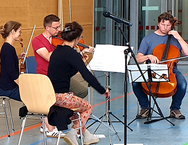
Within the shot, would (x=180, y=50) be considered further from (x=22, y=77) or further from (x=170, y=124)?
(x=22, y=77)

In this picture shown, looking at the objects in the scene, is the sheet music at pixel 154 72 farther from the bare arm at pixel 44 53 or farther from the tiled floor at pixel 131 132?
the bare arm at pixel 44 53

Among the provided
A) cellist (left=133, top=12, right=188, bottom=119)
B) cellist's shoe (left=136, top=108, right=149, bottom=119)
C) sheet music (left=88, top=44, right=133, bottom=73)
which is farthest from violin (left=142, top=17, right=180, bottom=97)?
sheet music (left=88, top=44, right=133, bottom=73)

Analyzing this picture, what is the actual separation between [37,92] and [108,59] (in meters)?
0.94

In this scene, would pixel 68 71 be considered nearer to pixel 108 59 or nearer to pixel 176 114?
pixel 108 59

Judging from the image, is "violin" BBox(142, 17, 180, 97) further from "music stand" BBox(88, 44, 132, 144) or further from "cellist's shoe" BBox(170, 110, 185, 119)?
"music stand" BBox(88, 44, 132, 144)

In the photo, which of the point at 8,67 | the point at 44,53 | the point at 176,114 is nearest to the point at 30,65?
the point at 44,53

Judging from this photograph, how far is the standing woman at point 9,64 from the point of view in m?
4.11

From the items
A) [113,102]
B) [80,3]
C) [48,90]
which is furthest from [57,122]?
[80,3]

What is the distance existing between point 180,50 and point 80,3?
13.4ft

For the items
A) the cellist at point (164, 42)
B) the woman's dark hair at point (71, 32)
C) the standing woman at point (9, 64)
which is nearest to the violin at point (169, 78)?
the cellist at point (164, 42)

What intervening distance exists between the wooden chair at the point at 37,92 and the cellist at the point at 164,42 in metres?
1.67

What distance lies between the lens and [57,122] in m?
3.35

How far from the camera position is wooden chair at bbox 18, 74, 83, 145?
Result: 3.35 metres

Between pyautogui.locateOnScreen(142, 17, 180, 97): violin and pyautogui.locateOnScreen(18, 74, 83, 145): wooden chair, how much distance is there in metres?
1.46
